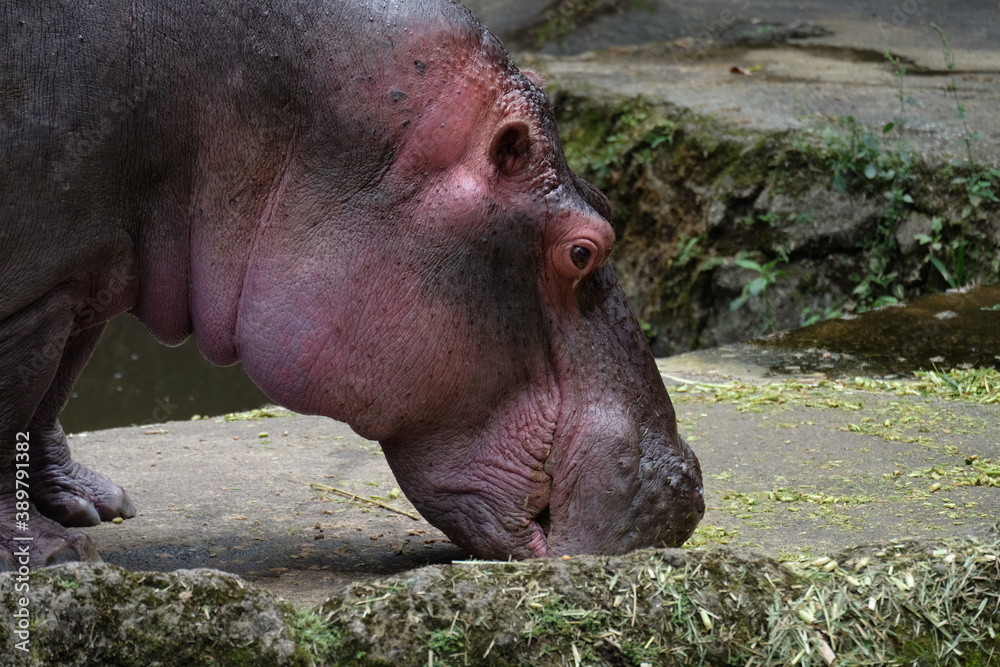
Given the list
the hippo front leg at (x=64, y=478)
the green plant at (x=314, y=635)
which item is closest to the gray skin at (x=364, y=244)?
the hippo front leg at (x=64, y=478)

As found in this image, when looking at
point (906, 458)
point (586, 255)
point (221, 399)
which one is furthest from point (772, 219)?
point (586, 255)

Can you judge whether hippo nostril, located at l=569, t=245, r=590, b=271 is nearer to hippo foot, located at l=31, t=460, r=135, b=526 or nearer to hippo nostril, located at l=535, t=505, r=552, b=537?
hippo nostril, located at l=535, t=505, r=552, b=537

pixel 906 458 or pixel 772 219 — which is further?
pixel 772 219

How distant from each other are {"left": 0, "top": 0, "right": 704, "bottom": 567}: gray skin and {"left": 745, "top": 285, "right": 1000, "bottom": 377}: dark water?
3.34 metres

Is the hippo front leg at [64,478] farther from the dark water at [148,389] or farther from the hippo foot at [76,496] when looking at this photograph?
the dark water at [148,389]

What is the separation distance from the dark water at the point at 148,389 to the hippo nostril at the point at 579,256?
5606mm

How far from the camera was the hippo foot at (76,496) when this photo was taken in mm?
3963

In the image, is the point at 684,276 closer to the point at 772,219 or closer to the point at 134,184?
the point at 772,219

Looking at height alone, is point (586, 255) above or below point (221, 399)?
above

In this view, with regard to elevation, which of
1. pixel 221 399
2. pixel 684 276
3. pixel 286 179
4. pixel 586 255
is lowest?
pixel 221 399

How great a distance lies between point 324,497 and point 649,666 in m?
2.15

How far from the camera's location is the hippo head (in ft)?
10.2

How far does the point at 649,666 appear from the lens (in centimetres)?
249

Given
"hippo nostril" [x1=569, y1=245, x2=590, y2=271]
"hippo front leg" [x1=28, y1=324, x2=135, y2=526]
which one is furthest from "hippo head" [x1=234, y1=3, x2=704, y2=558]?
"hippo front leg" [x1=28, y1=324, x2=135, y2=526]
